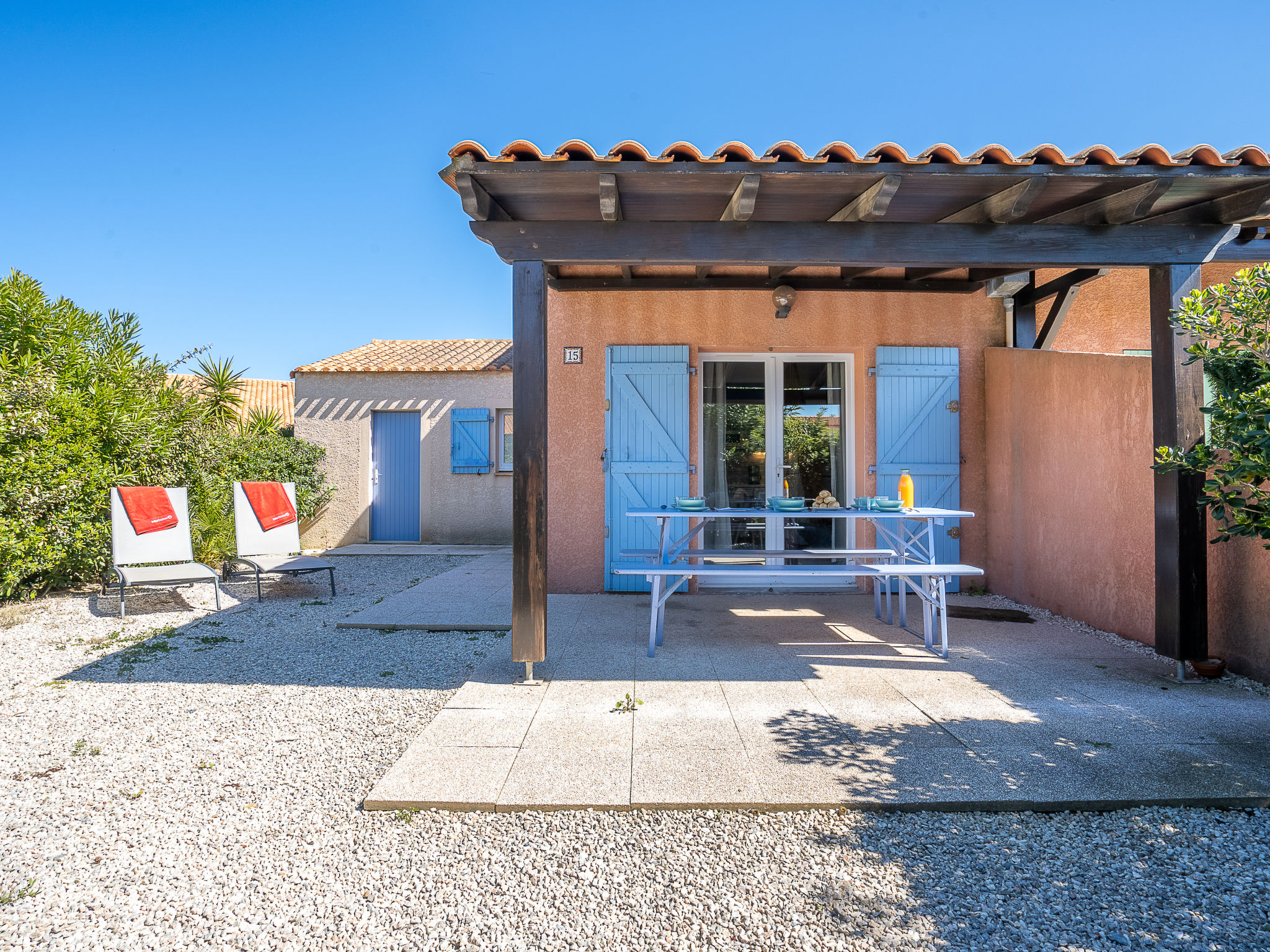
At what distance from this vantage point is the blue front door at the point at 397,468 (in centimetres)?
1008

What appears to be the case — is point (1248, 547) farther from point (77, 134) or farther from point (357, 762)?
point (77, 134)

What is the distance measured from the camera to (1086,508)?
14.7 feet

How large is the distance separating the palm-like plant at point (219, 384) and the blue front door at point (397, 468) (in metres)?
1.92

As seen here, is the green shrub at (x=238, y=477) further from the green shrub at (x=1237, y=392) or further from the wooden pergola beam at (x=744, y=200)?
the green shrub at (x=1237, y=392)

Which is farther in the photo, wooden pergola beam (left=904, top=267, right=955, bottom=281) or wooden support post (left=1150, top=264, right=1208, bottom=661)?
wooden pergola beam (left=904, top=267, right=955, bottom=281)

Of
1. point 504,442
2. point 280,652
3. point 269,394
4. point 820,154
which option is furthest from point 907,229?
point 269,394

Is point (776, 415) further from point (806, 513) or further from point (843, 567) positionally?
point (843, 567)

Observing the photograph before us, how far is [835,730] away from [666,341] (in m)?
3.71

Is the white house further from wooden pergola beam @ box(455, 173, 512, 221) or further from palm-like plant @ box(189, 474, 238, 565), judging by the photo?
wooden pergola beam @ box(455, 173, 512, 221)

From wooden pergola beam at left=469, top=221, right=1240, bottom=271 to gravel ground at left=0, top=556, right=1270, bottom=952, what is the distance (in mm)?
2390

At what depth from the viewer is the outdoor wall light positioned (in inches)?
211

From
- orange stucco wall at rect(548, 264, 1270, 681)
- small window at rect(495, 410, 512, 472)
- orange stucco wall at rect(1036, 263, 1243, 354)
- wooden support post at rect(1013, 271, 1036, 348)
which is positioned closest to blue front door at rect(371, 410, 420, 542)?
small window at rect(495, 410, 512, 472)

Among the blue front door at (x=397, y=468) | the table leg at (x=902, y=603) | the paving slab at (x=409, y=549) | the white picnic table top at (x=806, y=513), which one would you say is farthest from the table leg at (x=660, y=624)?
the blue front door at (x=397, y=468)

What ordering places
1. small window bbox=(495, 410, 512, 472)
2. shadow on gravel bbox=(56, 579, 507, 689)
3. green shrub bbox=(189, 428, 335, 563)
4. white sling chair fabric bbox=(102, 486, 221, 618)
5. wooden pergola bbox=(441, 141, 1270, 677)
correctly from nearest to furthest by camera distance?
1. wooden pergola bbox=(441, 141, 1270, 677)
2. shadow on gravel bbox=(56, 579, 507, 689)
3. white sling chair fabric bbox=(102, 486, 221, 618)
4. green shrub bbox=(189, 428, 335, 563)
5. small window bbox=(495, 410, 512, 472)
